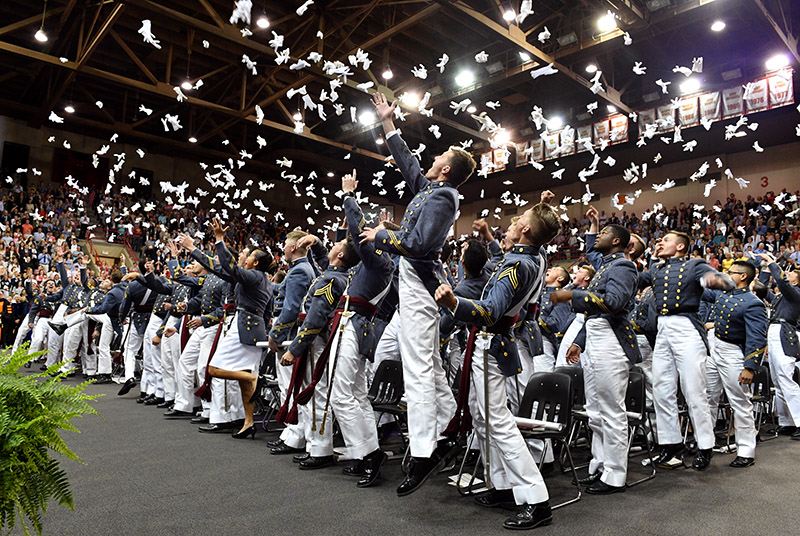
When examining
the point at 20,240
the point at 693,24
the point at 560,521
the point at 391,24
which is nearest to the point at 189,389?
the point at 560,521

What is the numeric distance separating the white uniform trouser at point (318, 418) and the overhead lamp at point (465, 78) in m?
14.6

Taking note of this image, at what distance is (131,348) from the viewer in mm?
8227

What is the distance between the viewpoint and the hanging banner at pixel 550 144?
2145 centimetres

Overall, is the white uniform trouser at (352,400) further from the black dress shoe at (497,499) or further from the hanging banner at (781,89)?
the hanging banner at (781,89)

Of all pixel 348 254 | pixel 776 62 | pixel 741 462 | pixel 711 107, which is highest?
pixel 776 62

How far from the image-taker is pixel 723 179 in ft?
66.0

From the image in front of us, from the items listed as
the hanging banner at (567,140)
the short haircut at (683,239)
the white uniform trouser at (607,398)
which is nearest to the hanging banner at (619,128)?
the hanging banner at (567,140)

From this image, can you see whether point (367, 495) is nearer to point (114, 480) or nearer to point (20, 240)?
point (114, 480)

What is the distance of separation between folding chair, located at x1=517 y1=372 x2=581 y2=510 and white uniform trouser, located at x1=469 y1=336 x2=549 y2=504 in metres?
0.26

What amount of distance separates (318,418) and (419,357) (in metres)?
1.64

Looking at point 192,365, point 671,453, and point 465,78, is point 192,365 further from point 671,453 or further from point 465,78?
point 465,78

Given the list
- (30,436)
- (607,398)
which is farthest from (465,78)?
(30,436)

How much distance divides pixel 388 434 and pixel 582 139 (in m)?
18.0

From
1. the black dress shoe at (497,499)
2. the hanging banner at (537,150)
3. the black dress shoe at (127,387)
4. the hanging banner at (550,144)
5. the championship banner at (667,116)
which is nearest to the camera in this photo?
the black dress shoe at (497,499)
